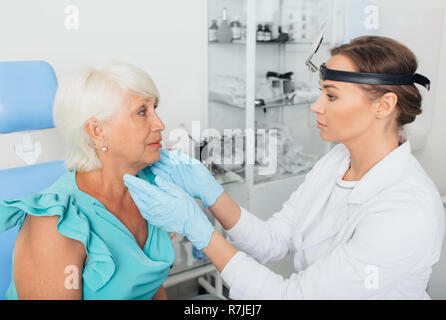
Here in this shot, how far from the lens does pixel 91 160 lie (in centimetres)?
130

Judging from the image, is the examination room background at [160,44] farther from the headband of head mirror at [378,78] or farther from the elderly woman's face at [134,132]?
the headband of head mirror at [378,78]

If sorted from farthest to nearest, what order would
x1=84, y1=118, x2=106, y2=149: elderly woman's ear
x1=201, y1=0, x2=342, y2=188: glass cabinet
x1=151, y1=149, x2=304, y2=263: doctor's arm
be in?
1. x1=201, y1=0, x2=342, y2=188: glass cabinet
2. x1=151, y1=149, x2=304, y2=263: doctor's arm
3. x1=84, y1=118, x2=106, y2=149: elderly woman's ear

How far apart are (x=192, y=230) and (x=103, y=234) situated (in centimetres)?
27

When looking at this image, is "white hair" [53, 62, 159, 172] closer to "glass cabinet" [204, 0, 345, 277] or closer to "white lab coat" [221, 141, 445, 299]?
"white lab coat" [221, 141, 445, 299]

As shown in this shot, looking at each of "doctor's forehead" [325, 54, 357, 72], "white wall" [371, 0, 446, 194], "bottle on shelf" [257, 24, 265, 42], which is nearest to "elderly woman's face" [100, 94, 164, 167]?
"doctor's forehead" [325, 54, 357, 72]

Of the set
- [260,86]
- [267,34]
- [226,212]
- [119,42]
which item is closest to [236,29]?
[267,34]

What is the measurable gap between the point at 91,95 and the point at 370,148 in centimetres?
90

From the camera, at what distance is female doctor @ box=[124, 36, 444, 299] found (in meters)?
1.02

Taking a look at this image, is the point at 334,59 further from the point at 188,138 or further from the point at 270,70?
the point at 270,70

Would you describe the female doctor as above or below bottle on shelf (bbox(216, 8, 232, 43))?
below

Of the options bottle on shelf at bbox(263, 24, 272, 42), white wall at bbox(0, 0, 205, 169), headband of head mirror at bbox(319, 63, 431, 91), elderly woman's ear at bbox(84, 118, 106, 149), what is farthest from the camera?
bottle on shelf at bbox(263, 24, 272, 42)

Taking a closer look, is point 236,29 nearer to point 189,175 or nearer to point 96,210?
point 189,175

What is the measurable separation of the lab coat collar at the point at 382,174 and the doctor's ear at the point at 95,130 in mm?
835
